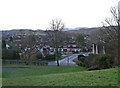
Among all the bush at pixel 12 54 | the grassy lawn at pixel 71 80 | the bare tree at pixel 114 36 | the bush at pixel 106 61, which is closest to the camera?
the grassy lawn at pixel 71 80

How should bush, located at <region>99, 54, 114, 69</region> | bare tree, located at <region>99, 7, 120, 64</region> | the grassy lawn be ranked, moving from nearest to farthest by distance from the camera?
the grassy lawn, bare tree, located at <region>99, 7, 120, 64</region>, bush, located at <region>99, 54, 114, 69</region>

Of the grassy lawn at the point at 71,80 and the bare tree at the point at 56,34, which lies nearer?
the grassy lawn at the point at 71,80

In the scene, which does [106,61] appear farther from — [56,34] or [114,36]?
[56,34]

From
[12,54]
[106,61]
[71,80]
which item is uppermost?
[71,80]

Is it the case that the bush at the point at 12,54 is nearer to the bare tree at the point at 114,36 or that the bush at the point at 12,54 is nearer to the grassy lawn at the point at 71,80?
the bare tree at the point at 114,36

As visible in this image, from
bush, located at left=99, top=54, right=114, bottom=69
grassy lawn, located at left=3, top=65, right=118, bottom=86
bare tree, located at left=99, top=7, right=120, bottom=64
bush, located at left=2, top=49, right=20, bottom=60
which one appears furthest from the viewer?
bush, located at left=2, top=49, right=20, bottom=60

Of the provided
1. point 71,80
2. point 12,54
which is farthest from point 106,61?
point 12,54

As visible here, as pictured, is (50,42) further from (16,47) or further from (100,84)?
(100,84)

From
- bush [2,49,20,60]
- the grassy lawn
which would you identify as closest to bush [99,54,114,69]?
the grassy lawn

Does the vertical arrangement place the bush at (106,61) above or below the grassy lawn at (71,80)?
below

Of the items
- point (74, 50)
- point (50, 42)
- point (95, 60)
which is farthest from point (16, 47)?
point (74, 50)

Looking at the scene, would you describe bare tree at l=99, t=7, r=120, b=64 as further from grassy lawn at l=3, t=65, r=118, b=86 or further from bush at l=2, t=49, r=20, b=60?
bush at l=2, t=49, r=20, b=60

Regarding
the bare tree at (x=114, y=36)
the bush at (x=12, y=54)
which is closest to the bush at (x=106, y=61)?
the bare tree at (x=114, y=36)

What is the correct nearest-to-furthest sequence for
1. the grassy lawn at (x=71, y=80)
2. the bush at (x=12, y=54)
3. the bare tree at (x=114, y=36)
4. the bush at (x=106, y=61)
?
the grassy lawn at (x=71, y=80) < the bare tree at (x=114, y=36) < the bush at (x=106, y=61) < the bush at (x=12, y=54)
